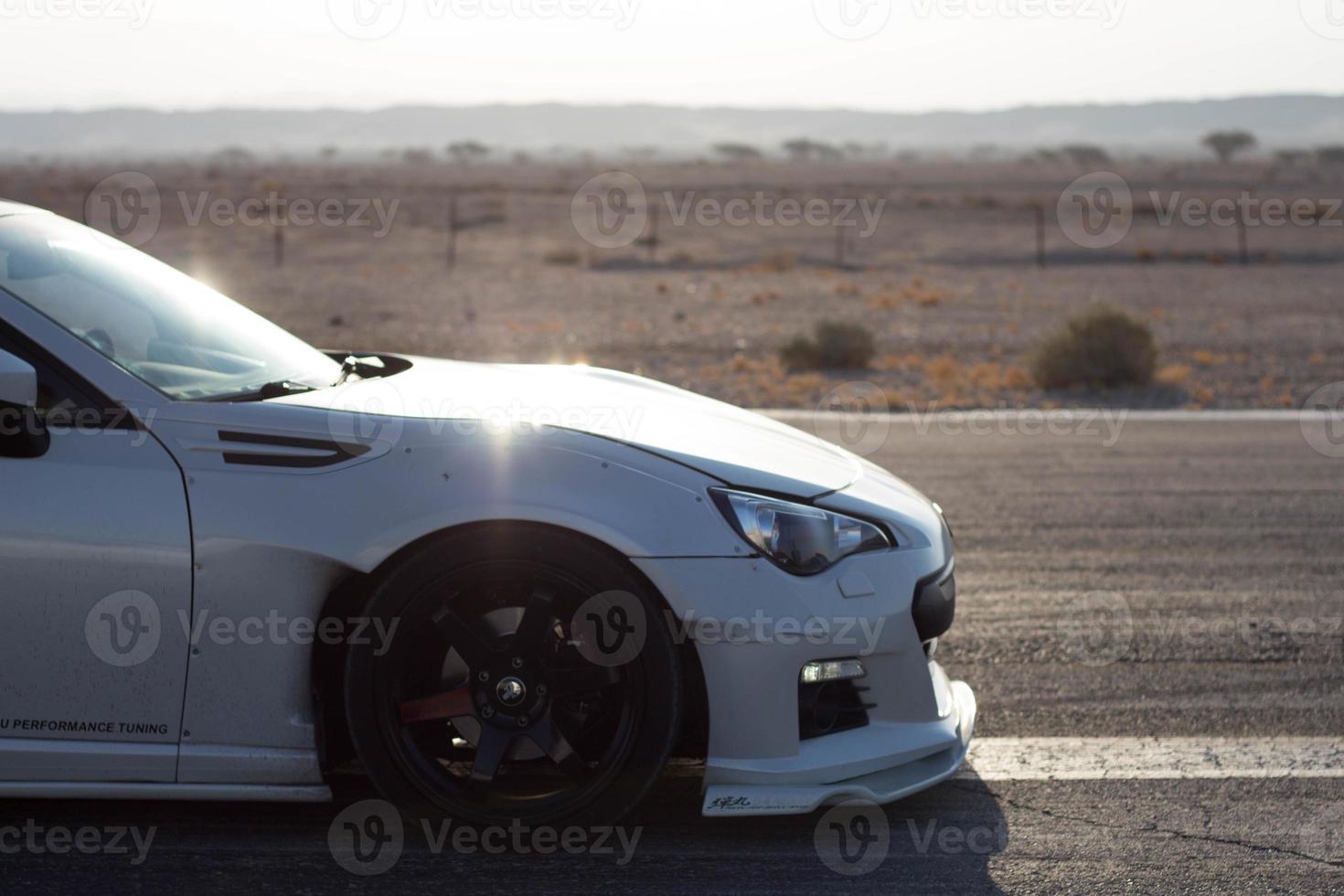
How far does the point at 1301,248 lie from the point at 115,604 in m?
40.4

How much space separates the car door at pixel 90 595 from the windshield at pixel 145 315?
0.76 ft

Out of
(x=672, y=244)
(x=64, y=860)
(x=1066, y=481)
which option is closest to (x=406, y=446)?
(x=64, y=860)

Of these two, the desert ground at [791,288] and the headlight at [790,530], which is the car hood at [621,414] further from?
the desert ground at [791,288]

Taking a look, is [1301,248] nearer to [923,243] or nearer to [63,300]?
[923,243]

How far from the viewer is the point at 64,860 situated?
11.3 feet
